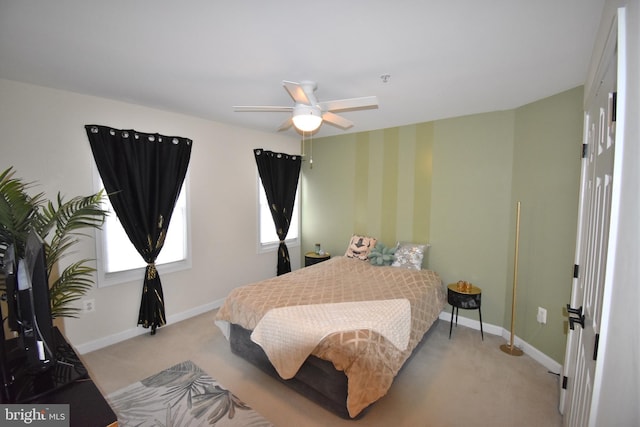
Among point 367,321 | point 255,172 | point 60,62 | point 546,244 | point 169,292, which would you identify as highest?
point 60,62

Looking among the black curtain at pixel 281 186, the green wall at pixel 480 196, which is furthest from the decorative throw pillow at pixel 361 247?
the black curtain at pixel 281 186

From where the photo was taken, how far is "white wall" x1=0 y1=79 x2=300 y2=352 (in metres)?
2.39

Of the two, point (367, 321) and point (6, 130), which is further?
point (6, 130)

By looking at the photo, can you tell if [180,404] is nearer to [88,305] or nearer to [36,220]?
[88,305]

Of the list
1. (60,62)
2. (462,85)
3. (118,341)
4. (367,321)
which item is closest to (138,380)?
(118,341)

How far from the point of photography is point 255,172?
13.6 feet

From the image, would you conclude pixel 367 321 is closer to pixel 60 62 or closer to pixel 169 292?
pixel 169 292

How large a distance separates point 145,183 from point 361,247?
2.81 metres

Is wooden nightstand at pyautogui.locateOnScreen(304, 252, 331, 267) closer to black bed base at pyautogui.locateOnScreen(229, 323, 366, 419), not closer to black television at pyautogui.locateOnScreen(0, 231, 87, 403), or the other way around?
black bed base at pyautogui.locateOnScreen(229, 323, 366, 419)

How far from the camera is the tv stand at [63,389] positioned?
1.09 m

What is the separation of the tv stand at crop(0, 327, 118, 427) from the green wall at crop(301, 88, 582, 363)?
3335 millimetres

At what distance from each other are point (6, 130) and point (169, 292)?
2106mm

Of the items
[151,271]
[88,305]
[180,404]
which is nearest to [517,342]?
[180,404]

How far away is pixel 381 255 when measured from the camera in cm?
359
